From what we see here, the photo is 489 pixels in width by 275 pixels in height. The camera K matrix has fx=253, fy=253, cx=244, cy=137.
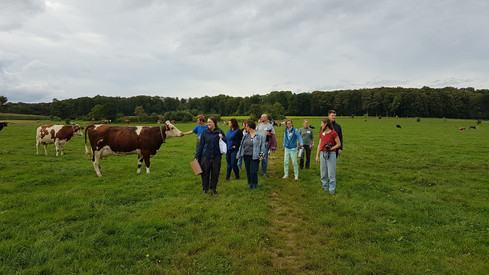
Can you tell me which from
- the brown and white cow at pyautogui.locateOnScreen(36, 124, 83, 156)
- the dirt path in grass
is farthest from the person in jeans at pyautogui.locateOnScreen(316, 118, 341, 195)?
the brown and white cow at pyautogui.locateOnScreen(36, 124, 83, 156)

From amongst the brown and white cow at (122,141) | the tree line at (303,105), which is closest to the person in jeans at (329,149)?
the brown and white cow at (122,141)

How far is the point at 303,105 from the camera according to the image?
11044 cm

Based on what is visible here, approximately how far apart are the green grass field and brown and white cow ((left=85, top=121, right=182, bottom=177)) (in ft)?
3.61

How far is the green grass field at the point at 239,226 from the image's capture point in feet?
13.1

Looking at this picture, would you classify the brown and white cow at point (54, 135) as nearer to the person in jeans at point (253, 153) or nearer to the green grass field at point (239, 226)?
the green grass field at point (239, 226)

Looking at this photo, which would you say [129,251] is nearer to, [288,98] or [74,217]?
[74,217]

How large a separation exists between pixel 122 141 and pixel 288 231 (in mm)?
7716

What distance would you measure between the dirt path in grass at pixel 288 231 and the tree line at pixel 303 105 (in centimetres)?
6087

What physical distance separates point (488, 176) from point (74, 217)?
570 inches

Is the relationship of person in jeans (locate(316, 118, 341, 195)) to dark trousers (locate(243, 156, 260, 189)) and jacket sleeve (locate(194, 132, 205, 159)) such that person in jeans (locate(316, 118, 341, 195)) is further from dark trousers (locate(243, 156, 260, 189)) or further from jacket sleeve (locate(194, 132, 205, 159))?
jacket sleeve (locate(194, 132, 205, 159))

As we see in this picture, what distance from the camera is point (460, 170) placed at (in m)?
11.5

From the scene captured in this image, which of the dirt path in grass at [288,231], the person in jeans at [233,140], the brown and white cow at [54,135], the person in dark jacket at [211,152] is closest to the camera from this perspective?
the dirt path in grass at [288,231]

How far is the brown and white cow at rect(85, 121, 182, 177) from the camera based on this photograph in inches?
393

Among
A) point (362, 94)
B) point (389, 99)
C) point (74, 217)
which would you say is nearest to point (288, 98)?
point (362, 94)
